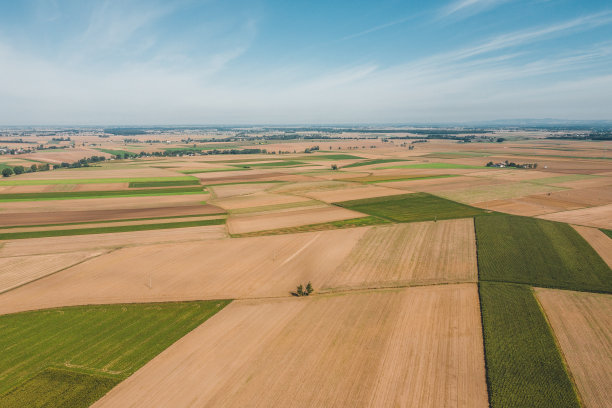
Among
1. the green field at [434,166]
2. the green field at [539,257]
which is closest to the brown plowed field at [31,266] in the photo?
the green field at [539,257]

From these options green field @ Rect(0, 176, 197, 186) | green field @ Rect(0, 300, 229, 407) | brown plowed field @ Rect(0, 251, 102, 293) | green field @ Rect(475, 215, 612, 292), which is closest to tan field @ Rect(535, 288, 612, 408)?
green field @ Rect(475, 215, 612, 292)

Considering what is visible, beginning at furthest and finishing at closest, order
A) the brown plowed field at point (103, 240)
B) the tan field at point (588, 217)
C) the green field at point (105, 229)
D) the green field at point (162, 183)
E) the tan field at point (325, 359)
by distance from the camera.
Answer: the green field at point (162, 183), the tan field at point (588, 217), the green field at point (105, 229), the brown plowed field at point (103, 240), the tan field at point (325, 359)

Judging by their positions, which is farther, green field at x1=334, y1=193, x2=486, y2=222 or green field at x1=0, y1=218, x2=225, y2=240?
green field at x1=334, y1=193, x2=486, y2=222

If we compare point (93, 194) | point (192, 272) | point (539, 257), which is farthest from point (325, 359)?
point (93, 194)

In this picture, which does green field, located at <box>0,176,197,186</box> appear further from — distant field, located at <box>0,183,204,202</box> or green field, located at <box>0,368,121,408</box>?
green field, located at <box>0,368,121,408</box>

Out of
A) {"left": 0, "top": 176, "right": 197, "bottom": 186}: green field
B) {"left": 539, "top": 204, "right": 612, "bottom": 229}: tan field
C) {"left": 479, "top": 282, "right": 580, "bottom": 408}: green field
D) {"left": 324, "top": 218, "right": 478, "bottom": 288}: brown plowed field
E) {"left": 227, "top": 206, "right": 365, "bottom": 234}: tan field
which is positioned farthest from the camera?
{"left": 0, "top": 176, "right": 197, "bottom": 186}: green field

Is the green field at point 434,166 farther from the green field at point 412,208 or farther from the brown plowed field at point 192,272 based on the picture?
the brown plowed field at point 192,272

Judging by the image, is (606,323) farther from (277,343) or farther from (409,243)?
(277,343)
